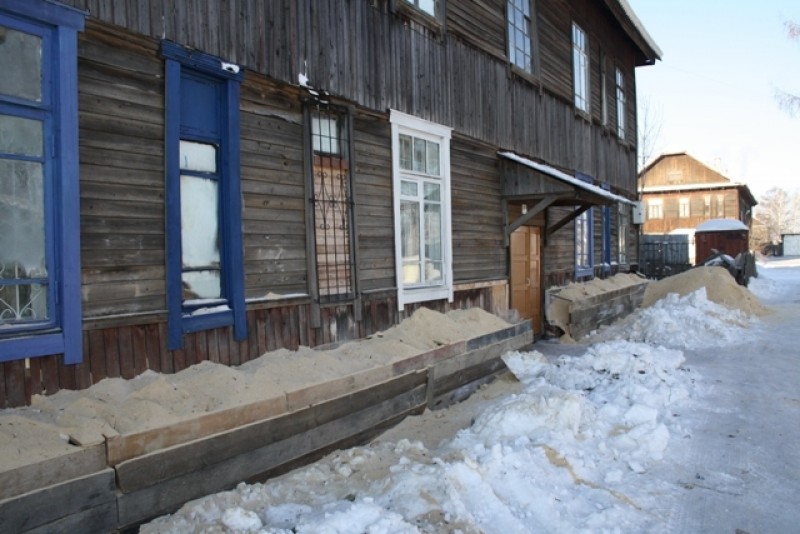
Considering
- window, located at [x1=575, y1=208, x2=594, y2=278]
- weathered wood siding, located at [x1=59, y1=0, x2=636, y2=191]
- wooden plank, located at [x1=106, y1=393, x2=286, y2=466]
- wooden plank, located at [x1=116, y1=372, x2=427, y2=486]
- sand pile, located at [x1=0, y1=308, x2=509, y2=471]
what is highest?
weathered wood siding, located at [x1=59, y1=0, x2=636, y2=191]

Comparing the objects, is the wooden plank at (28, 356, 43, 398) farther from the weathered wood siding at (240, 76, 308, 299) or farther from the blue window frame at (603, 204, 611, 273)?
the blue window frame at (603, 204, 611, 273)

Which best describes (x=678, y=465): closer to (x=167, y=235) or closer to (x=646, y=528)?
(x=646, y=528)

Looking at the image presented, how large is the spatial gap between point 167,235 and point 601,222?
13.2 meters

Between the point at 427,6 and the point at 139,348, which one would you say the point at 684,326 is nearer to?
the point at 427,6

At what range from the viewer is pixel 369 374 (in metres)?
5.14

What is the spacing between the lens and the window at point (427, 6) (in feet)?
23.7

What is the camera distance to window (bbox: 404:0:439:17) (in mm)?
7227

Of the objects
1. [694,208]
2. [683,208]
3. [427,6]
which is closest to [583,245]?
[427,6]

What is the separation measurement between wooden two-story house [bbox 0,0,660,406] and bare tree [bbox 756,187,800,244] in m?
84.6

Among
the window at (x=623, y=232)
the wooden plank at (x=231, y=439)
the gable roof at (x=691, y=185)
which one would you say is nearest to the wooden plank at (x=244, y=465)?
the wooden plank at (x=231, y=439)

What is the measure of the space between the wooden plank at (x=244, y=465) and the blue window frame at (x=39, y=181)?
1007 millimetres

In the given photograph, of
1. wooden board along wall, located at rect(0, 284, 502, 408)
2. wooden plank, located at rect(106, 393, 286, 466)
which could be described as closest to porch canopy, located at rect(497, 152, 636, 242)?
wooden board along wall, located at rect(0, 284, 502, 408)

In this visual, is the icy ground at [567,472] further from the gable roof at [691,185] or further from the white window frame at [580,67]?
the gable roof at [691,185]

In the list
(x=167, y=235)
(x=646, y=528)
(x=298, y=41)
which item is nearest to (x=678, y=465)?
(x=646, y=528)
